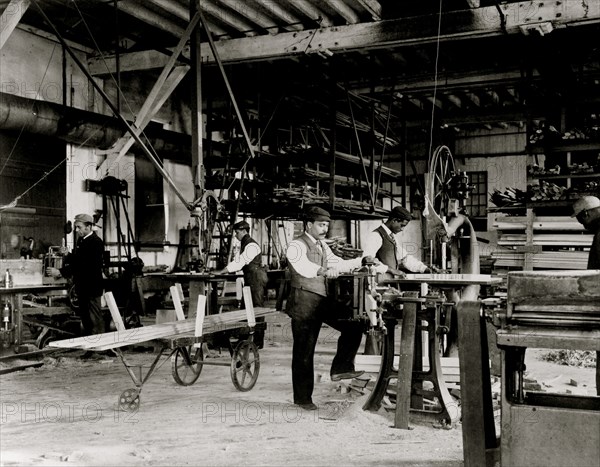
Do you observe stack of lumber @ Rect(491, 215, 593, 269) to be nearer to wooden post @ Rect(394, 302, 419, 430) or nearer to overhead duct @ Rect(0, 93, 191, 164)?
wooden post @ Rect(394, 302, 419, 430)

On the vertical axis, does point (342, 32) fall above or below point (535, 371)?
above

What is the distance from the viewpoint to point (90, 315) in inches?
331

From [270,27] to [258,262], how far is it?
Result: 3.19m

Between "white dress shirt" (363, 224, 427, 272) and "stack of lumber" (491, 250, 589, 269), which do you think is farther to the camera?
"stack of lumber" (491, 250, 589, 269)

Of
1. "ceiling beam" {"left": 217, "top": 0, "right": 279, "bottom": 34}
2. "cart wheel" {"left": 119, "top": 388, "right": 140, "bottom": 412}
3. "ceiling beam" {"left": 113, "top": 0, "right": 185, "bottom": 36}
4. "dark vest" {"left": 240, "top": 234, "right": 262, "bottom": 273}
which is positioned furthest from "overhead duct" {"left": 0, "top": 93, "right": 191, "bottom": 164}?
"cart wheel" {"left": 119, "top": 388, "right": 140, "bottom": 412}

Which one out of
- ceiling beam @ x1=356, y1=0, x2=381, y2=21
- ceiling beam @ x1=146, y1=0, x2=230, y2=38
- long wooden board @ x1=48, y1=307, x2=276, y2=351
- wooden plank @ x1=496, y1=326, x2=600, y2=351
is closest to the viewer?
wooden plank @ x1=496, y1=326, x2=600, y2=351

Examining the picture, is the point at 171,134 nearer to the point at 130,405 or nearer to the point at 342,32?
the point at 342,32

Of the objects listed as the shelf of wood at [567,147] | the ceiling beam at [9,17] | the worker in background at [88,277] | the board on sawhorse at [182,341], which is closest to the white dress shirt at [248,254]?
the board on sawhorse at [182,341]

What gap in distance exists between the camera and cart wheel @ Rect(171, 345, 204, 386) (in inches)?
257

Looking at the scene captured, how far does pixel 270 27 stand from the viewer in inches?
349

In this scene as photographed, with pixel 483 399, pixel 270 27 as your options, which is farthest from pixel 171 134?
pixel 483 399

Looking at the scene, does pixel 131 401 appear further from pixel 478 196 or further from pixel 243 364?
pixel 478 196

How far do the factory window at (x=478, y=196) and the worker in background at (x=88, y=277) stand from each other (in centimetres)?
1166

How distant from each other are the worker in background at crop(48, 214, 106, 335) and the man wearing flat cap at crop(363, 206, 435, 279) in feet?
11.3
